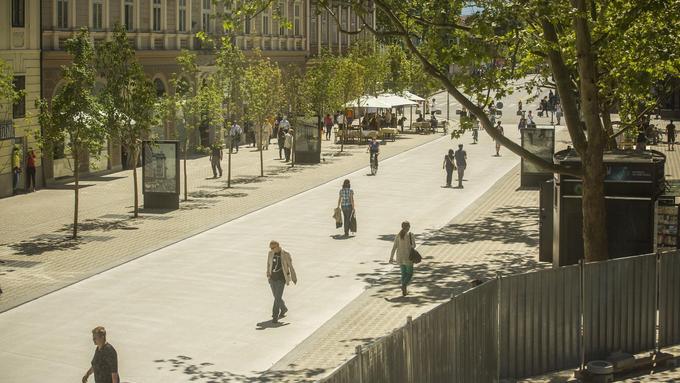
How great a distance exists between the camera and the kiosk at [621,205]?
68.9 ft

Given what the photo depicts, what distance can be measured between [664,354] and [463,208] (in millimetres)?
18985

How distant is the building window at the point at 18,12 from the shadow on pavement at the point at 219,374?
24.8 m

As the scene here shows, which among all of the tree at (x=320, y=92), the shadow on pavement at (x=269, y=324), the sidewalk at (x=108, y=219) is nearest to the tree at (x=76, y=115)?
the sidewalk at (x=108, y=219)

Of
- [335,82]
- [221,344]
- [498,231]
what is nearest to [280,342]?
[221,344]

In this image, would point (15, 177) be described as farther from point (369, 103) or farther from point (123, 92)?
point (369, 103)

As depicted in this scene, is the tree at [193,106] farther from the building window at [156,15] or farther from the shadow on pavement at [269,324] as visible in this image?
the shadow on pavement at [269,324]

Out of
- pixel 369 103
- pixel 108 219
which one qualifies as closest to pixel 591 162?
pixel 108 219

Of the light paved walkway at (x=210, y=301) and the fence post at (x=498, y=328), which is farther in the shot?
the light paved walkway at (x=210, y=301)

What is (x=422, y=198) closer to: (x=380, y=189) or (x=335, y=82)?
(x=380, y=189)

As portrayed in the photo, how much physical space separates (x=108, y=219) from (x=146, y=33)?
63.1ft

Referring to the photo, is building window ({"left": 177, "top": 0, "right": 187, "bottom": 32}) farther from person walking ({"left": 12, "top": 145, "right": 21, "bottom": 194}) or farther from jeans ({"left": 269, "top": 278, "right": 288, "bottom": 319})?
jeans ({"left": 269, "top": 278, "right": 288, "bottom": 319})

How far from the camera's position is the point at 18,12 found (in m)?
39.6

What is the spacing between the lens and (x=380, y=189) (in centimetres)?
3984

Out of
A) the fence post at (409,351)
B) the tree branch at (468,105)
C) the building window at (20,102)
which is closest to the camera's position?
the fence post at (409,351)
